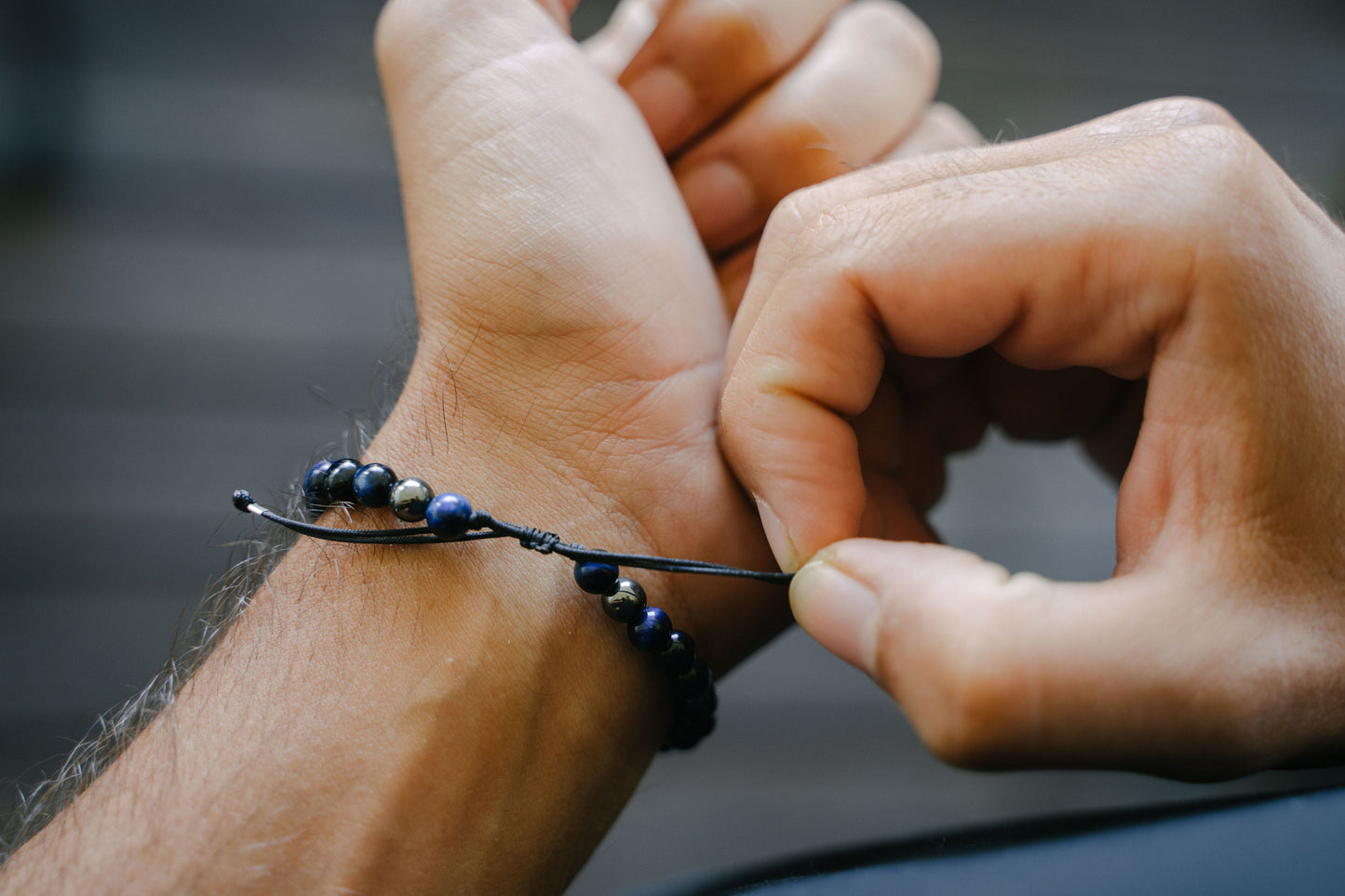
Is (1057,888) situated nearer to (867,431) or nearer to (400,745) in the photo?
(867,431)

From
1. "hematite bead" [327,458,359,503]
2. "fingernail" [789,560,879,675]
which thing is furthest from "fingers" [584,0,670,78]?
"fingernail" [789,560,879,675]

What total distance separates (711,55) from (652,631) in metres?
0.71

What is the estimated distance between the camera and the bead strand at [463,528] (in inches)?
25.4

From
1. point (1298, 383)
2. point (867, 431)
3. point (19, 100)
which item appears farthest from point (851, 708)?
point (19, 100)

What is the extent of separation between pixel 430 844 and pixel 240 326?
50.7 inches

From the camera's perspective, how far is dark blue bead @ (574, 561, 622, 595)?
0.66m

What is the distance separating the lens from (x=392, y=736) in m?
0.63

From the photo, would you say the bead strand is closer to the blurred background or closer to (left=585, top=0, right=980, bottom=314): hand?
(left=585, top=0, right=980, bottom=314): hand

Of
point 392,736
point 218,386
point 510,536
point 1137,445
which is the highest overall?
point 1137,445

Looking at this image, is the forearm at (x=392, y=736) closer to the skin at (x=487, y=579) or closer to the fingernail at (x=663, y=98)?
the skin at (x=487, y=579)

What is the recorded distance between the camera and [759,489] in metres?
0.66

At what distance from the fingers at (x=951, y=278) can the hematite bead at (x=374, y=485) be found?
287 mm

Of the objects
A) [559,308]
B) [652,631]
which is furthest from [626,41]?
[652,631]

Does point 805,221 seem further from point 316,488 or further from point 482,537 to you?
point 316,488
